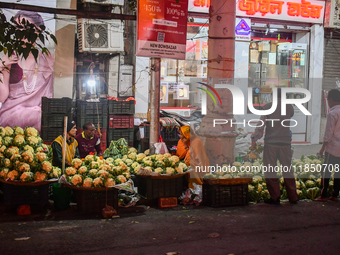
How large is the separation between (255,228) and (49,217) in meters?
3.35

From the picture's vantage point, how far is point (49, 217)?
240 inches

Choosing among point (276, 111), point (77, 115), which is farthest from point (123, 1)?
point (276, 111)

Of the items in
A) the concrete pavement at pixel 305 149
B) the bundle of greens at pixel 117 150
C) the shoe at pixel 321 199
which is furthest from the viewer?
the concrete pavement at pixel 305 149

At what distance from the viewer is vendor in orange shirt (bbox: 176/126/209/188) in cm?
738

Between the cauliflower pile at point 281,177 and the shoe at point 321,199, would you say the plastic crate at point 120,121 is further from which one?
the shoe at point 321,199

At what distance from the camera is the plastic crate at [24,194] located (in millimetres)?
6078

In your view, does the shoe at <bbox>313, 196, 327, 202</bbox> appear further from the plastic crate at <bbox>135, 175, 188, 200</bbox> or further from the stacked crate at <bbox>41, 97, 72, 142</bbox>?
the stacked crate at <bbox>41, 97, 72, 142</bbox>

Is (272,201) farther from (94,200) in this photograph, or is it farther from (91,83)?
(91,83)

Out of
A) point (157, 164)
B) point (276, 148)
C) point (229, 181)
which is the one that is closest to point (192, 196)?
point (229, 181)

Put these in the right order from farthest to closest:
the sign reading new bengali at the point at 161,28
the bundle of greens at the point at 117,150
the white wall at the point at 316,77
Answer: the white wall at the point at 316,77 → the bundle of greens at the point at 117,150 → the sign reading new bengali at the point at 161,28

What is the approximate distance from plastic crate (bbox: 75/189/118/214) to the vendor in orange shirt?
68.3 inches

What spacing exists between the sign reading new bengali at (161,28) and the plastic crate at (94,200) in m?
3.09

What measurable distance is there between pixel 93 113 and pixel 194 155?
557 cm

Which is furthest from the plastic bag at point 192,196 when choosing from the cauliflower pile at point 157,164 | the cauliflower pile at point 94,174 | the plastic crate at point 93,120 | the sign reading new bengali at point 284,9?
the sign reading new bengali at point 284,9
